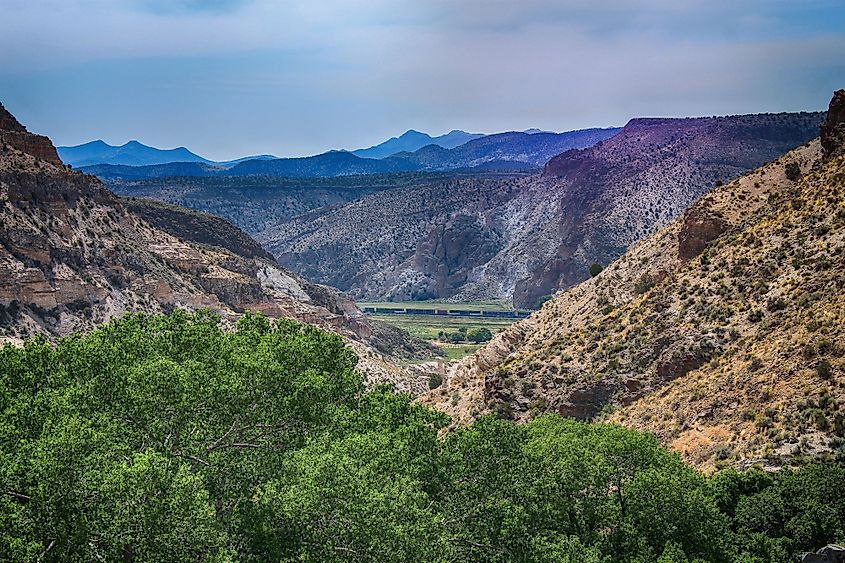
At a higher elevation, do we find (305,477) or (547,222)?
(305,477)

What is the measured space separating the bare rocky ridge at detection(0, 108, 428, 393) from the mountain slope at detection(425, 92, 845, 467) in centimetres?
2301

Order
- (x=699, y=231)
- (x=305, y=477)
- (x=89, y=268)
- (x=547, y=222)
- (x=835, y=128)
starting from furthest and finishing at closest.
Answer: (x=547, y=222)
(x=89, y=268)
(x=699, y=231)
(x=835, y=128)
(x=305, y=477)

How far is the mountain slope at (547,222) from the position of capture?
488 ft

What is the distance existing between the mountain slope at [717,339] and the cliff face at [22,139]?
3441cm

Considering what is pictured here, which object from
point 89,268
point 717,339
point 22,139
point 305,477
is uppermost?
point 22,139

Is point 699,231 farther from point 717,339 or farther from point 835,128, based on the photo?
point 717,339

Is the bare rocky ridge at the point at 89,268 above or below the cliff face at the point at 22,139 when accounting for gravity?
below

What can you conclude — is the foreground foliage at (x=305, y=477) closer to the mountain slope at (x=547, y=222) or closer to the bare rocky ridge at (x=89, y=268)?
the bare rocky ridge at (x=89, y=268)

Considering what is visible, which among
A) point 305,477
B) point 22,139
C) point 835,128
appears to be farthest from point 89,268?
point 835,128

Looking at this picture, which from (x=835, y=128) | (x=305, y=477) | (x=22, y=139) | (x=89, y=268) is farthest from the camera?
(x=22, y=139)

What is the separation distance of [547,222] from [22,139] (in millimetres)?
125291

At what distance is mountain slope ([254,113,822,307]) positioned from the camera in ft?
488

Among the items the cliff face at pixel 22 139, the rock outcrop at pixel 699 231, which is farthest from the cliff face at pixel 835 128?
the cliff face at pixel 22 139

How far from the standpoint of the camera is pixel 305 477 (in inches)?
765
